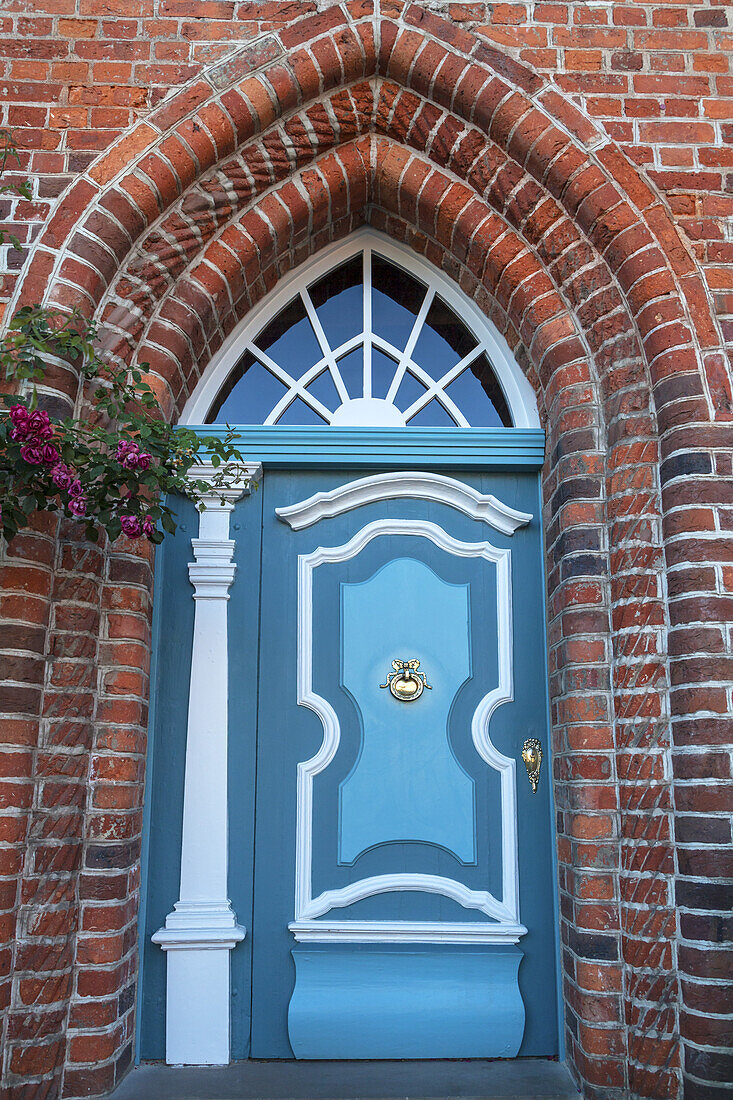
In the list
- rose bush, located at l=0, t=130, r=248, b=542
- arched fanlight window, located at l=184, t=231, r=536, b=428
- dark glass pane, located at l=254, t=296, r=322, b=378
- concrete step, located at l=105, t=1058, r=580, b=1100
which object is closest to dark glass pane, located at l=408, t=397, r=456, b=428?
arched fanlight window, located at l=184, t=231, r=536, b=428

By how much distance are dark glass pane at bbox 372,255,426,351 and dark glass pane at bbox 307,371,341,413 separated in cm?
28

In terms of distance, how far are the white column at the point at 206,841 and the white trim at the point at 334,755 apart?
26 centimetres

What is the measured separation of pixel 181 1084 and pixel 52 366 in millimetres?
2234

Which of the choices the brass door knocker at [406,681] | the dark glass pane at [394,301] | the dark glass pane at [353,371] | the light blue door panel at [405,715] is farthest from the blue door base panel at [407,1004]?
the dark glass pane at [394,301]

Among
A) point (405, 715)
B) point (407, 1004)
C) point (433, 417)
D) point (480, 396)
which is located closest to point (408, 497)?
point (433, 417)

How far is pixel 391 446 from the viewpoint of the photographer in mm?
3043

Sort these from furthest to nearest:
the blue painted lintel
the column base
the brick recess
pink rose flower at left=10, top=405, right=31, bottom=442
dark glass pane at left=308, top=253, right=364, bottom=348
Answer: dark glass pane at left=308, top=253, right=364, bottom=348 < the blue painted lintel < the column base < the brick recess < pink rose flower at left=10, top=405, right=31, bottom=442

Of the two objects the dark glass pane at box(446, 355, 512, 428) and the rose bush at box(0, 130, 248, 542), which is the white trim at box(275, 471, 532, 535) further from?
the rose bush at box(0, 130, 248, 542)

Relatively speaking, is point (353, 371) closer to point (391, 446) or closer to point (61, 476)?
point (391, 446)

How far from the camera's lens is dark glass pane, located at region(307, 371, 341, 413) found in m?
3.21

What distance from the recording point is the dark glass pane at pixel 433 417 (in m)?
3.19

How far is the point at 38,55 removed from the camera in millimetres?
2881

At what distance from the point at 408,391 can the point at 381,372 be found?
132 millimetres

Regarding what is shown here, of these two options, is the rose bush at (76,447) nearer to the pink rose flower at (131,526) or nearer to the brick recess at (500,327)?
the pink rose flower at (131,526)
